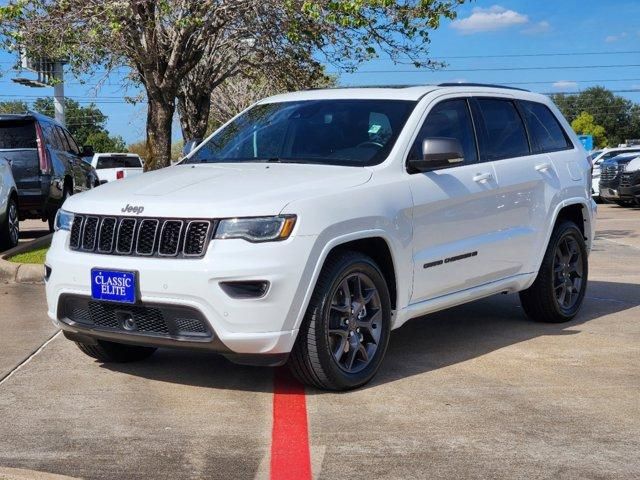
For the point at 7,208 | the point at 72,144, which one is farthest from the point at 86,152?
the point at 7,208

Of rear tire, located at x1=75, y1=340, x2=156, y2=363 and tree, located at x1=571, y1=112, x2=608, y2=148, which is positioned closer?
rear tire, located at x1=75, y1=340, x2=156, y2=363

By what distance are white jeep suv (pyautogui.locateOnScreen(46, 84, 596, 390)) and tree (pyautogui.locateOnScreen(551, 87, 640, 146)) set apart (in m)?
113

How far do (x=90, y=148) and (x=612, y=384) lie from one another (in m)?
12.5

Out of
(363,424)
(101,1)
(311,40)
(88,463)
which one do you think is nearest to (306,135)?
(363,424)

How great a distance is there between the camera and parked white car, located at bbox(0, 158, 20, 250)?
12219 mm

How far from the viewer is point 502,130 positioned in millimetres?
7340

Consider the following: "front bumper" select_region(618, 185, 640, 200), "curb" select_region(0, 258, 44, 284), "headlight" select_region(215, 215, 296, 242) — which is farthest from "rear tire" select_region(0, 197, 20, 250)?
"front bumper" select_region(618, 185, 640, 200)

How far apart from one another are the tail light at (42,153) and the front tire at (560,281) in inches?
339

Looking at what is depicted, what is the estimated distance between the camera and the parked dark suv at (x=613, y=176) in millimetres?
23969

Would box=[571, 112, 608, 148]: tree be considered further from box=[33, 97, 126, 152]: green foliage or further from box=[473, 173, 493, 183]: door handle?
box=[473, 173, 493, 183]: door handle

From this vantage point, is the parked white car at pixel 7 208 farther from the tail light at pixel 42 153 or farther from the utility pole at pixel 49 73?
the utility pole at pixel 49 73

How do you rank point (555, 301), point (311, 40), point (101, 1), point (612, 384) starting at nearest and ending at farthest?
point (612, 384), point (555, 301), point (101, 1), point (311, 40)

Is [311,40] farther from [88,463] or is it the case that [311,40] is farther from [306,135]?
[88,463]

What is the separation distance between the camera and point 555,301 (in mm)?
7664
